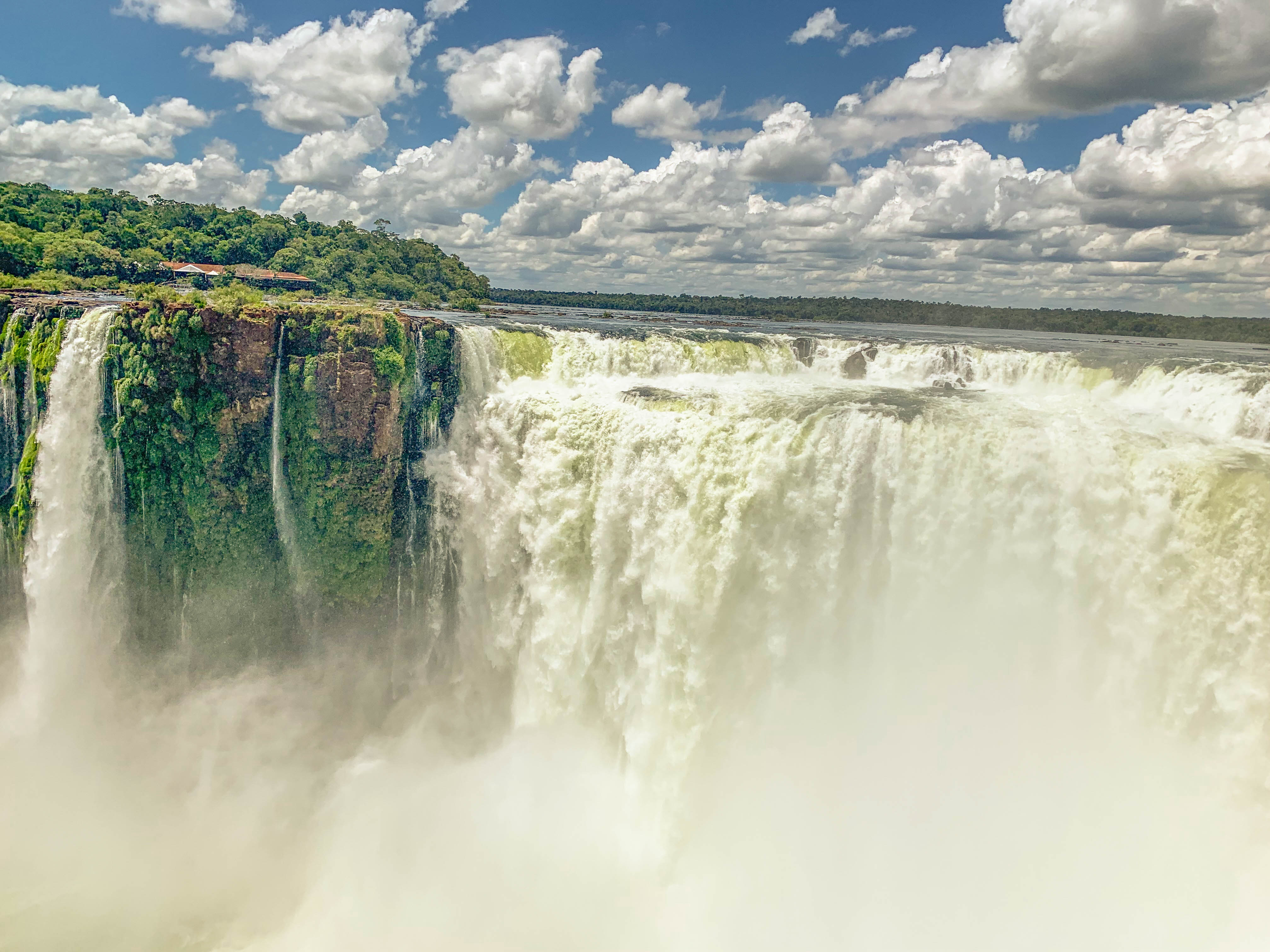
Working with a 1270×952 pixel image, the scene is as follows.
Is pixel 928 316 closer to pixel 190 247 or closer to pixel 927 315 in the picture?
pixel 927 315

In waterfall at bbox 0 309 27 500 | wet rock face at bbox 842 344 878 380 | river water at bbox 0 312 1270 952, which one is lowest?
river water at bbox 0 312 1270 952

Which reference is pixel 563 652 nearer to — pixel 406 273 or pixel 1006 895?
pixel 1006 895

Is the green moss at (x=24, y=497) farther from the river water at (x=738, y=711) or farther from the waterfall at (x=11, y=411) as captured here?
the river water at (x=738, y=711)

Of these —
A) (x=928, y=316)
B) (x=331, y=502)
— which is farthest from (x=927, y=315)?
(x=331, y=502)

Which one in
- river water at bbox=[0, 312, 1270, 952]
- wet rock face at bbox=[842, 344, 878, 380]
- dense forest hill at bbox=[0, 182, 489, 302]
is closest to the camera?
river water at bbox=[0, 312, 1270, 952]

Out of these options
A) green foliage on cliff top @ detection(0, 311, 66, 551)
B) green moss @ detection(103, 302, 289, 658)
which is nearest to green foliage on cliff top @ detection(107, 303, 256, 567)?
green moss @ detection(103, 302, 289, 658)

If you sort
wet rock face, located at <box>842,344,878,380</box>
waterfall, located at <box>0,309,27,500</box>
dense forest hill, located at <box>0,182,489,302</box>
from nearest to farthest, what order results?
waterfall, located at <box>0,309,27,500</box>, wet rock face, located at <box>842,344,878,380</box>, dense forest hill, located at <box>0,182,489,302</box>

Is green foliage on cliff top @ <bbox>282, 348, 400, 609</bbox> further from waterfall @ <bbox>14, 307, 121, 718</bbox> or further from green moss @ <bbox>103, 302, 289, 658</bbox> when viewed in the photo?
waterfall @ <bbox>14, 307, 121, 718</bbox>
